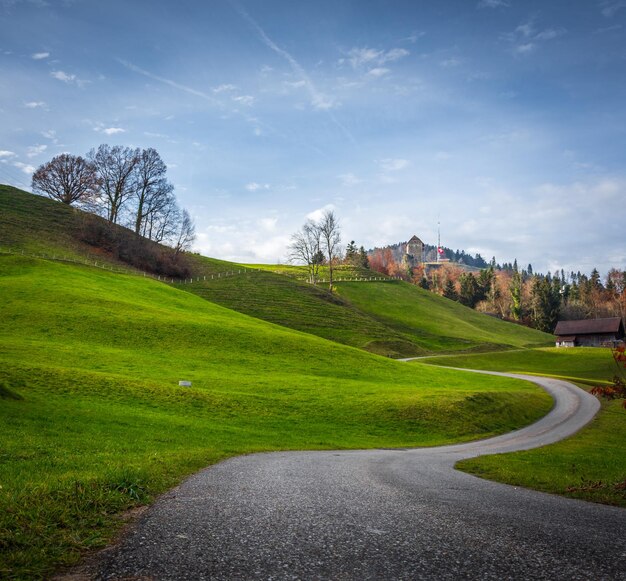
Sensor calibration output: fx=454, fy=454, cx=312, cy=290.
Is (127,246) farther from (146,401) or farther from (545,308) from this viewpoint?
(545,308)

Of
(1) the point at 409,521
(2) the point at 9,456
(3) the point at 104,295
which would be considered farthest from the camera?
(3) the point at 104,295

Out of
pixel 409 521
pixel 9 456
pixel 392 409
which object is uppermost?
pixel 409 521

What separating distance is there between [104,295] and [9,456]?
168 feet

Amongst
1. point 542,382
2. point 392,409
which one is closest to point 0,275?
point 392,409

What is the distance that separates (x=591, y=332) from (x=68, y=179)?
130 metres

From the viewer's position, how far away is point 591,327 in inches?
4129

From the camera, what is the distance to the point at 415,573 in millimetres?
6742

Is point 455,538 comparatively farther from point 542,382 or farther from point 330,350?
point 542,382

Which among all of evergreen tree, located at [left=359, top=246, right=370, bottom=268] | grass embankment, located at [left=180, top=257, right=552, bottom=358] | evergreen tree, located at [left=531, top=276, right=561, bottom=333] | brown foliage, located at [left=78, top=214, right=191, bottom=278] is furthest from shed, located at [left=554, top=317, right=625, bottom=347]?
brown foliage, located at [left=78, top=214, right=191, bottom=278]

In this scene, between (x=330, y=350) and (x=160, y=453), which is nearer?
(x=160, y=453)

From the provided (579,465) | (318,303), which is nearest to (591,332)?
(318,303)

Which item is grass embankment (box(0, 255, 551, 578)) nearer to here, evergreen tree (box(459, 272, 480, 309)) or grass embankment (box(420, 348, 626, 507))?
grass embankment (box(420, 348, 626, 507))

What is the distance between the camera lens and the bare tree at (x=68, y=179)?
110 metres

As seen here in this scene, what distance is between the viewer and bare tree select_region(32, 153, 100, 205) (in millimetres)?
110375
